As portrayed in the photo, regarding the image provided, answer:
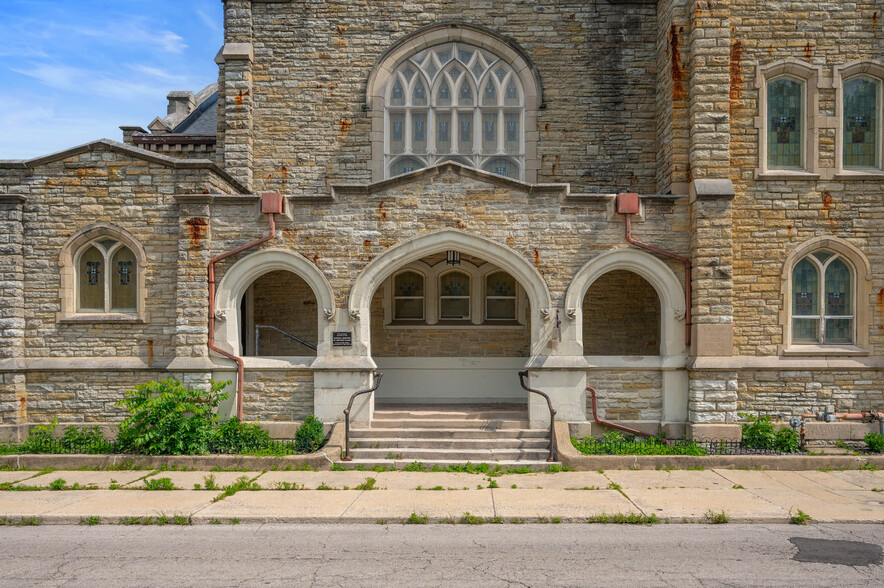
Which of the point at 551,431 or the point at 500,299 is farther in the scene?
the point at 500,299

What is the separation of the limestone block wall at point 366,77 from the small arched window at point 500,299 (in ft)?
8.12

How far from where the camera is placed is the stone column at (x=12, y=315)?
34.7ft

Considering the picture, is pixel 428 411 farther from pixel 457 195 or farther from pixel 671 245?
pixel 671 245

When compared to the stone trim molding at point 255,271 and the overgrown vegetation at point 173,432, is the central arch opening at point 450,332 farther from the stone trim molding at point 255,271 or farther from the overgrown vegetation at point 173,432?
the overgrown vegetation at point 173,432

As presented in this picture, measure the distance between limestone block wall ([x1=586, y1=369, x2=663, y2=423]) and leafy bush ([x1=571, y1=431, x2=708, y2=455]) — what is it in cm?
41

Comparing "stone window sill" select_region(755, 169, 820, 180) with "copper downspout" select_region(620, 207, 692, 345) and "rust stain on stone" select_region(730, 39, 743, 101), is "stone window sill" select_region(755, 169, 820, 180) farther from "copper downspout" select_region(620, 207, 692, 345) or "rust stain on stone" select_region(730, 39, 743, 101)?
"copper downspout" select_region(620, 207, 692, 345)

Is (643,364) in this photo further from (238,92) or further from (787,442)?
(238,92)

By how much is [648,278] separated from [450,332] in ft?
14.4

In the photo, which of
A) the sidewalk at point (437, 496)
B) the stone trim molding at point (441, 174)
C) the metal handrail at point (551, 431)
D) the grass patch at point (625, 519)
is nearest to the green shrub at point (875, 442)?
the sidewalk at point (437, 496)

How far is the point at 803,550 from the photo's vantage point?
620 cm

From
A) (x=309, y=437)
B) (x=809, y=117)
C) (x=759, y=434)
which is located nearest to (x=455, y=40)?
(x=809, y=117)

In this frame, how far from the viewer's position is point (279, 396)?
10.8m

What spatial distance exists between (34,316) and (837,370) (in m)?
14.6

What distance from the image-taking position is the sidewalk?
7.21m
